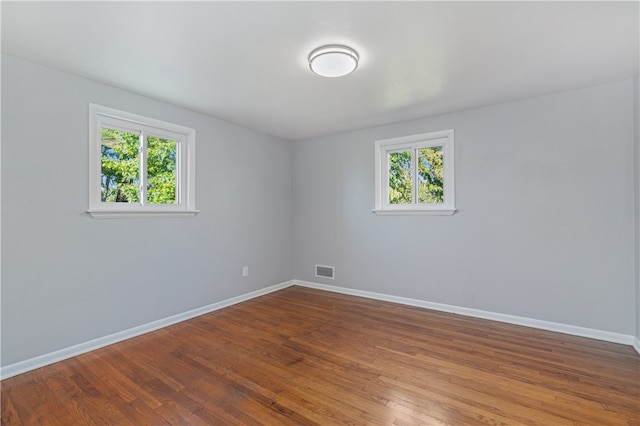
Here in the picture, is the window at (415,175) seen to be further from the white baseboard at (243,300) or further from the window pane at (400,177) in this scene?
the white baseboard at (243,300)

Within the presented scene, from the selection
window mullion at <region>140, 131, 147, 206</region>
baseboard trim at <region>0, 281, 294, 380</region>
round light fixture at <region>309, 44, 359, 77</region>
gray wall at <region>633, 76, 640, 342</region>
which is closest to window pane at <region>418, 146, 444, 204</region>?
gray wall at <region>633, 76, 640, 342</region>

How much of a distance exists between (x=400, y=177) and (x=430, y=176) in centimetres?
39

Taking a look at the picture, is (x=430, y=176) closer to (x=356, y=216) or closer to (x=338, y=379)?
(x=356, y=216)

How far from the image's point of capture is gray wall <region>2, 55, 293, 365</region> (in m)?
2.17

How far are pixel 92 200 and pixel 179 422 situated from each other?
77.8 inches

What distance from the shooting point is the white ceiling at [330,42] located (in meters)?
1.72

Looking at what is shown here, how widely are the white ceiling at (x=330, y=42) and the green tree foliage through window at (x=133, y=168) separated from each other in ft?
1.60

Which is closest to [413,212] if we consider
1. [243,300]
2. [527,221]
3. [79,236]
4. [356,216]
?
[356,216]

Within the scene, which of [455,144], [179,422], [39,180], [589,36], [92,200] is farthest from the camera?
A: [455,144]

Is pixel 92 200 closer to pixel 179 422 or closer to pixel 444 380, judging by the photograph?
pixel 179 422

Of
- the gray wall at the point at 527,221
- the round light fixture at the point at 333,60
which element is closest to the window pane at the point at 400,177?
the gray wall at the point at 527,221

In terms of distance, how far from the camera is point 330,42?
2.03 m

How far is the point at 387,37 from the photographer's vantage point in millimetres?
1976

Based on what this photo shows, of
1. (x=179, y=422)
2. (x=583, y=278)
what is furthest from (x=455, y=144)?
(x=179, y=422)
